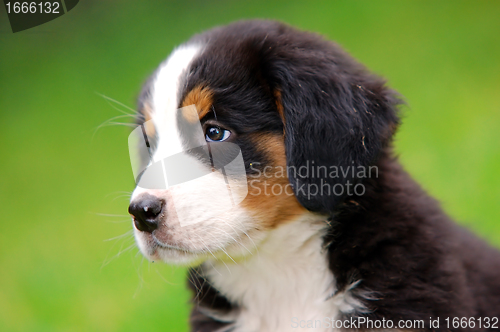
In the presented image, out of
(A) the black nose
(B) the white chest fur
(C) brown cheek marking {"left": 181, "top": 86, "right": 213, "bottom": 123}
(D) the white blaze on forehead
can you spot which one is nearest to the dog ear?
Result: (B) the white chest fur

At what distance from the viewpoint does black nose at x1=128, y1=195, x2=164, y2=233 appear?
105 inches

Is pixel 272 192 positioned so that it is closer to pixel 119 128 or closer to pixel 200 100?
pixel 200 100

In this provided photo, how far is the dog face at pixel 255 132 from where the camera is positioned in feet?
9.11

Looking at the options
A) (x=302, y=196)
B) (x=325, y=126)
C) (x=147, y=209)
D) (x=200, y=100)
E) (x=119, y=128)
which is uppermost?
(x=200, y=100)

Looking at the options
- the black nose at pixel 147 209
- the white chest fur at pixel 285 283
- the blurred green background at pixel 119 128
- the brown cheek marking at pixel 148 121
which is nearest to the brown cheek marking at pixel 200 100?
the brown cheek marking at pixel 148 121

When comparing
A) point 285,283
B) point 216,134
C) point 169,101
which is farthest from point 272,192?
point 169,101

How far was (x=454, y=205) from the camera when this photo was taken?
604cm

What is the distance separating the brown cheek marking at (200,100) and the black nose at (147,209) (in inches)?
20.5

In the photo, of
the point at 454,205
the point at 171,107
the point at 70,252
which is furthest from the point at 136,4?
A: the point at 171,107

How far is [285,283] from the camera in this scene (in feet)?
10.3

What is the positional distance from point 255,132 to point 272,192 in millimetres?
341

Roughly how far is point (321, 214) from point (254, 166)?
1.51 feet

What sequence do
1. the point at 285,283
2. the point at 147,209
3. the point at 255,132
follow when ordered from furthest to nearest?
1. the point at 285,283
2. the point at 255,132
3. the point at 147,209

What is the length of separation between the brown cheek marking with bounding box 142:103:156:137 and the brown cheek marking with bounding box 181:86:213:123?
0.30 meters
